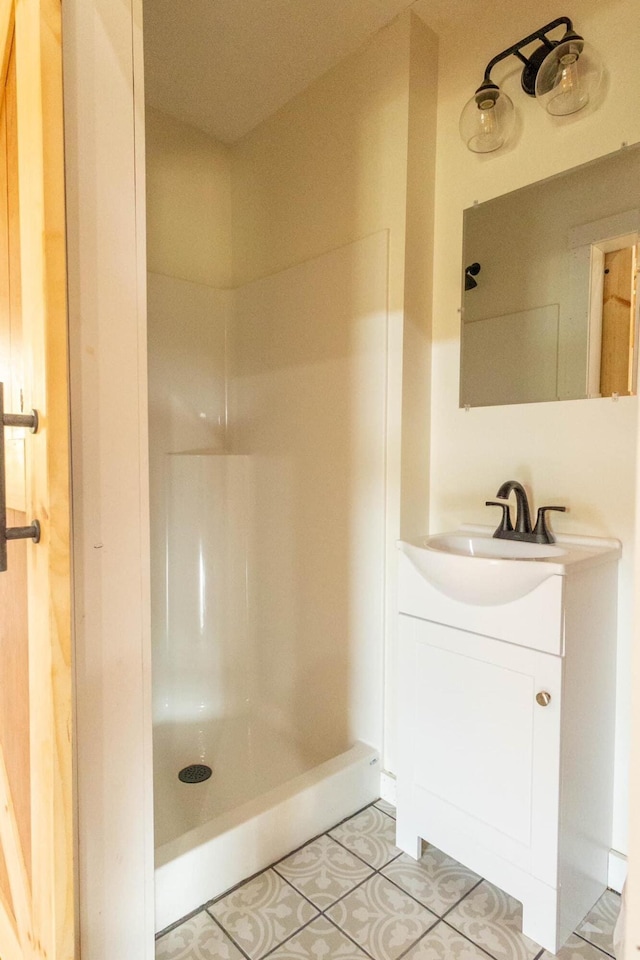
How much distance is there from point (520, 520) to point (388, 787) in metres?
0.97

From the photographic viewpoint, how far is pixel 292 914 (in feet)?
4.04

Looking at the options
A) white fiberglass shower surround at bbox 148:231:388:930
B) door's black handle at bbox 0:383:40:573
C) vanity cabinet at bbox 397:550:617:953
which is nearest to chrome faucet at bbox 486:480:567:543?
vanity cabinet at bbox 397:550:617:953

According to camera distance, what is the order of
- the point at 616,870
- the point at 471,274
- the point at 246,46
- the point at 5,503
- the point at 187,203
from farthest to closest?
the point at 187,203 → the point at 246,46 → the point at 471,274 → the point at 616,870 → the point at 5,503

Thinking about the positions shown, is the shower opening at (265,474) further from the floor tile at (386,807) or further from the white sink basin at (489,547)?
the white sink basin at (489,547)

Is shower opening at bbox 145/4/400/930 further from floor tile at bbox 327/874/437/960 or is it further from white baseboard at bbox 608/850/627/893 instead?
white baseboard at bbox 608/850/627/893

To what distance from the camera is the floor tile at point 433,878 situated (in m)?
1.28

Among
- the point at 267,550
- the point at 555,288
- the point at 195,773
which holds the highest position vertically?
the point at 555,288

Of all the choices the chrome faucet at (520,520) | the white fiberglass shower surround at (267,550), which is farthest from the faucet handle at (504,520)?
the white fiberglass shower surround at (267,550)

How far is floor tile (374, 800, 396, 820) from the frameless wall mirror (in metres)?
1.29

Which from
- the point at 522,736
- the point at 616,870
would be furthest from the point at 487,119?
the point at 616,870

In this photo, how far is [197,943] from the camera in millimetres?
1156

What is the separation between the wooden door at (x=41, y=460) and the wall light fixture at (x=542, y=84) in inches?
47.0

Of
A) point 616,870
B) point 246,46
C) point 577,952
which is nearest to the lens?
point 577,952

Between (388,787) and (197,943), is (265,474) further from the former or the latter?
(197,943)
